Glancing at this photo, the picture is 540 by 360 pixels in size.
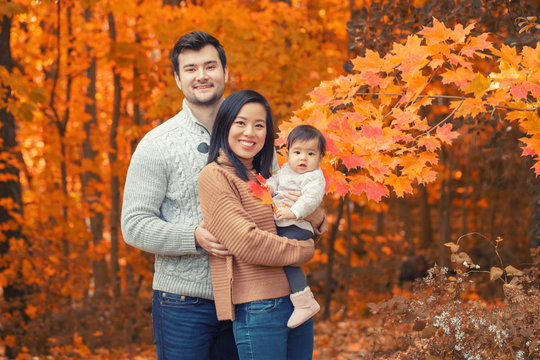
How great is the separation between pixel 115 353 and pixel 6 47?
428cm

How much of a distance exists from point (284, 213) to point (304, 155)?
0.27m

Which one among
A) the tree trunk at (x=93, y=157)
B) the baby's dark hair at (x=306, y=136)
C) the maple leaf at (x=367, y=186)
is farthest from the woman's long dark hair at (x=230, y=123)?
the tree trunk at (x=93, y=157)

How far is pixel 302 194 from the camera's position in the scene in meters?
2.15

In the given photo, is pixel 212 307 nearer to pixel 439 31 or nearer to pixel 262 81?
pixel 439 31

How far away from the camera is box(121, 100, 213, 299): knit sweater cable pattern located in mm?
2174

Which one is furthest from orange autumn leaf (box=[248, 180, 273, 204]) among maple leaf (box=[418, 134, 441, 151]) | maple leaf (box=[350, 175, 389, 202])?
maple leaf (box=[418, 134, 441, 151])

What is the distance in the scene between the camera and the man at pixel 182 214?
220 cm

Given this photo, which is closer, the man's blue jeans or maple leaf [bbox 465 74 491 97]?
the man's blue jeans

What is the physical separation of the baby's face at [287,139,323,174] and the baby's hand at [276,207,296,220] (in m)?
0.20

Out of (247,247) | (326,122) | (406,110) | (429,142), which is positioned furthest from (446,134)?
(247,247)

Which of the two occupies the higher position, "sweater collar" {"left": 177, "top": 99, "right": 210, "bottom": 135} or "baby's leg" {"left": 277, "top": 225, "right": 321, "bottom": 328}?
"sweater collar" {"left": 177, "top": 99, "right": 210, "bottom": 135}

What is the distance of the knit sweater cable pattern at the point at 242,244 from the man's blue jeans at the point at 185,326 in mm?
180

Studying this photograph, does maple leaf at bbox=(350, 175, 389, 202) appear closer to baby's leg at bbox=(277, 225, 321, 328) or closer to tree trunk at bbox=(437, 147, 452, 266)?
baby's leg at bbox=(277, 225, 321, 328)

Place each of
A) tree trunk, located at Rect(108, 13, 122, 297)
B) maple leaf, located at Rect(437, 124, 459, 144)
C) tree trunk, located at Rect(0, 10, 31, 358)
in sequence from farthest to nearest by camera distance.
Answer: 1. tree trunk, located at Rect(108, 13, 122, 297)
2. tree trunk, located at Rect(0, 10, 31, 358)
3. maple leaf, located at Rect(437, 124, 459, 144)
